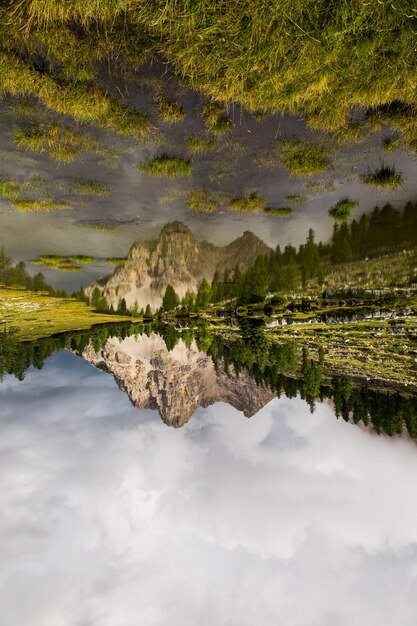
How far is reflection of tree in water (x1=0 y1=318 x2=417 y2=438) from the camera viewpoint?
8984 millimetres

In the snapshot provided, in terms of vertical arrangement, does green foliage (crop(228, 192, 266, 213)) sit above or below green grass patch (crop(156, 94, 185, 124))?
below

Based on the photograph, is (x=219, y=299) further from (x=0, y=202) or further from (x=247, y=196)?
(x=0, y=202)

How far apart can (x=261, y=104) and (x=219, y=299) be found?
720cm

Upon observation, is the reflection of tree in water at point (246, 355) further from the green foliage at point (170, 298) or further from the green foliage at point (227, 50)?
the green foliage at point (227, 50)

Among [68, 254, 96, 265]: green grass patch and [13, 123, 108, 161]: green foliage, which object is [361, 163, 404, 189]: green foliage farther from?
[68, 254, 96, 265]: green grass patch

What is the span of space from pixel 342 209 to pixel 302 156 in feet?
8.91

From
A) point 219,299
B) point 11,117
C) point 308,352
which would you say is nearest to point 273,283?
point 219,299

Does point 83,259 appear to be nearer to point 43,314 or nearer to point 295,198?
point 43,314

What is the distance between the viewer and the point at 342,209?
33.8ft

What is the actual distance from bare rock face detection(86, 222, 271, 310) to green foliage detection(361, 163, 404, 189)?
394cm

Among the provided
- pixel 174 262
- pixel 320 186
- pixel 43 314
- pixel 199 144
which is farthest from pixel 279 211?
pixel 43 314

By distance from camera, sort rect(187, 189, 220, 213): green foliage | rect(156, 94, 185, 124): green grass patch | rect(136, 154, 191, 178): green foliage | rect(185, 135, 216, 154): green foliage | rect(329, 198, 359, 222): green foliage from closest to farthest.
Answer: rect(156, 94, 185, 124): green grass patch
rect(185, 135, 216, 154): green foliage
rect(136, 154, 191, 178): green foliage
rect(329, 198, 359, 222): green foliage
rect(187, 189, 220, 213): green foliage

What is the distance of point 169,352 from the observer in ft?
34.7

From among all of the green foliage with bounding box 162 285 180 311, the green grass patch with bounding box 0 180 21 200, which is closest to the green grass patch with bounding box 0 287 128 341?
the green foliage with bounding box 162 285 180 311
